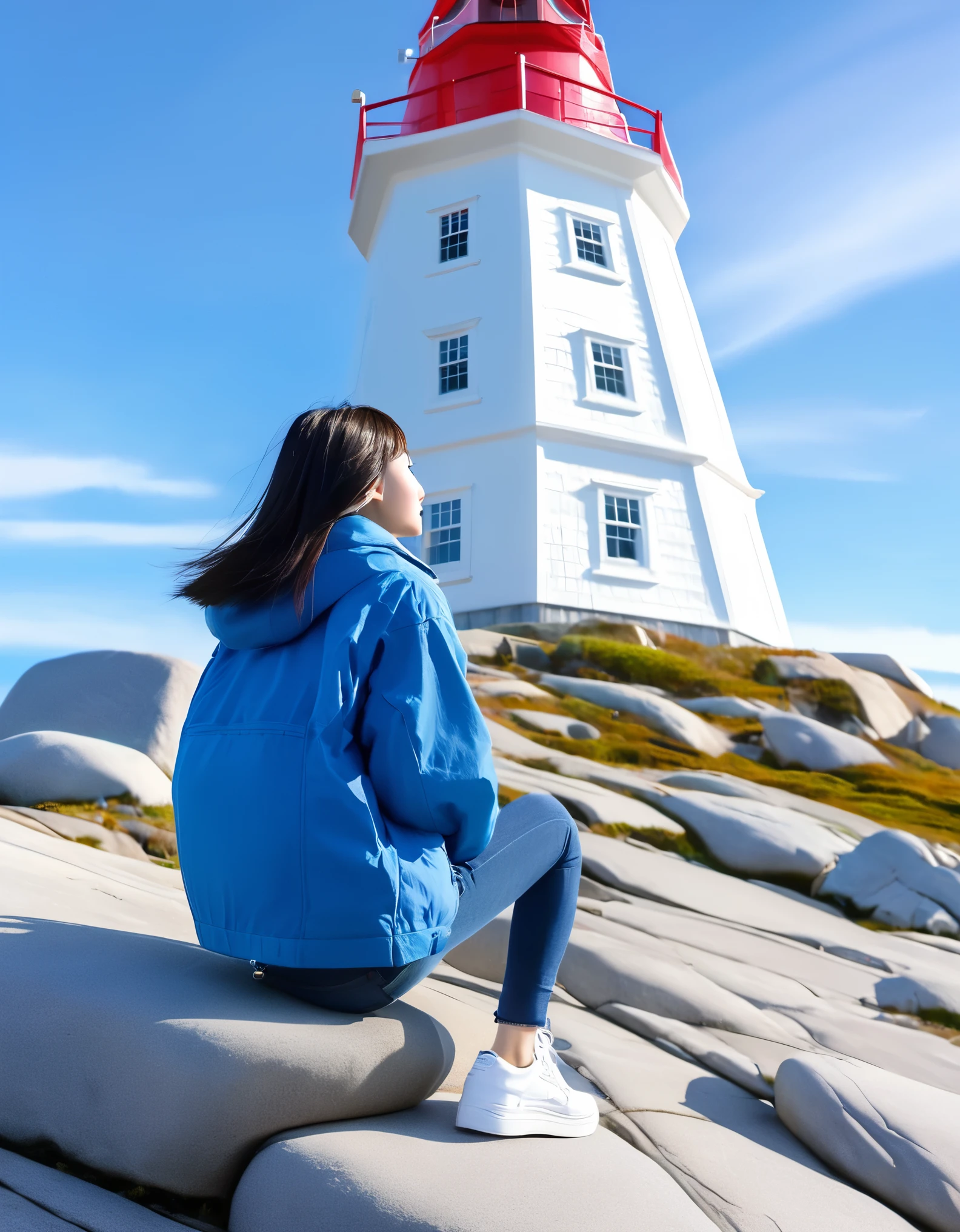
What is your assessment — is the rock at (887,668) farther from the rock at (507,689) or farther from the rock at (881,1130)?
the rock at (881,1130)

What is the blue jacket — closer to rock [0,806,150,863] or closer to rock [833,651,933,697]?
rock [0,806,150,863]

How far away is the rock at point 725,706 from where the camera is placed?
1151 centimetres

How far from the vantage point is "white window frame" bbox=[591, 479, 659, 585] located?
1506 centimetres

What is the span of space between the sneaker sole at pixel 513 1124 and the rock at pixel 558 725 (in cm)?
761

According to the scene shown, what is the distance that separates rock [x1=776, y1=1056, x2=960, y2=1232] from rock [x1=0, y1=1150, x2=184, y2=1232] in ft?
6.57

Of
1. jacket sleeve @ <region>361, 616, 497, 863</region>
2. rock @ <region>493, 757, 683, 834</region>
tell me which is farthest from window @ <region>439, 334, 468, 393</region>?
jacket sleeve @ <region>361, 616, 497, 863</region>

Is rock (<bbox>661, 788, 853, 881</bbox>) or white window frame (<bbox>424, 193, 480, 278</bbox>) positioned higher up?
white window frame (<bbox>424, 193, 480, 278</bbox>)

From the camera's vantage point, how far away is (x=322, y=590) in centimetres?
229

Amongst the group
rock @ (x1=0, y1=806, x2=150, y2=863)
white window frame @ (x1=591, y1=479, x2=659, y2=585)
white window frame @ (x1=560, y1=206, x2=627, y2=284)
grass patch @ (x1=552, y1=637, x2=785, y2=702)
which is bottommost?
rock @ (x1=0, y1=806, x2=150, y2=863)

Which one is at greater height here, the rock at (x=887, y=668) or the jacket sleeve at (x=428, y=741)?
the rock at (x=887, y=668)

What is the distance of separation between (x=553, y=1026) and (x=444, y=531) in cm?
1245

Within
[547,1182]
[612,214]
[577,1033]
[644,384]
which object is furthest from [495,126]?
[547,1182]

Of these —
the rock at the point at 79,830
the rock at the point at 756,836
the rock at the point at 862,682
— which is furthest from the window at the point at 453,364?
the rock at the point at 79,830

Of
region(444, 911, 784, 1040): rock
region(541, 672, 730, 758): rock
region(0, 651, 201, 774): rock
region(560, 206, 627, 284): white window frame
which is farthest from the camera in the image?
region(560, 206, 627, 284): white window frame
